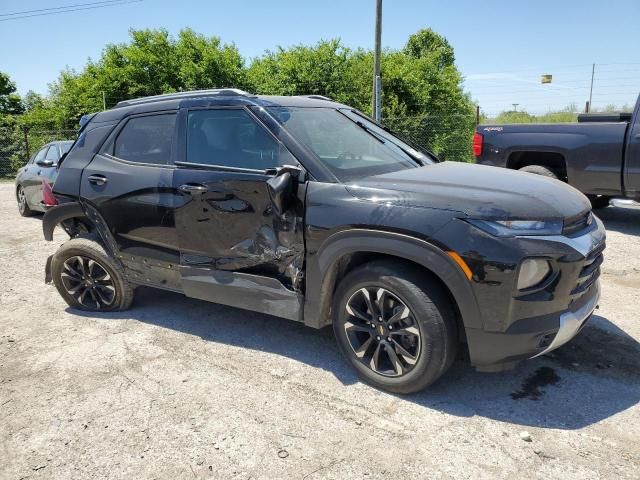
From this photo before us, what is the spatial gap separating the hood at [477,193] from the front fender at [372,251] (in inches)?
9.0

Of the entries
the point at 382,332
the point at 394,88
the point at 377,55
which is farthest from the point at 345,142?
the point at 394,88

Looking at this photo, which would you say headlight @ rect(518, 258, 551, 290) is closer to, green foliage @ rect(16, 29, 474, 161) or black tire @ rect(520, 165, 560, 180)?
black tire @ rect(520, 165, 560, 180)

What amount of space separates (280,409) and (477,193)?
67.7 inches

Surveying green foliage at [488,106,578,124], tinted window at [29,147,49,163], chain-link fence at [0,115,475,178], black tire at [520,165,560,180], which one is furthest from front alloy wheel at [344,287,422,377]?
green foliage at [488,106,578,124]

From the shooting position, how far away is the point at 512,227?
8.72ft

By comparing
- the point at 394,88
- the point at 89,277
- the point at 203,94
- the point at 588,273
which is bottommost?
the point at 89,277

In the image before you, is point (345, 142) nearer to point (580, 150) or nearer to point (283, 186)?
point (283, 186)

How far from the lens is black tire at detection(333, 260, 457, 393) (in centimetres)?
283

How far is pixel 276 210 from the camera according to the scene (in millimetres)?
3312

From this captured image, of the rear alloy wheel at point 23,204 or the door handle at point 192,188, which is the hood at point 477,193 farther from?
the rear alloy wheel at point 23,204

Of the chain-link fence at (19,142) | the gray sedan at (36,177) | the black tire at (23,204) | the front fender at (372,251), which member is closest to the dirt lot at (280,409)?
the front fender at (372,251)

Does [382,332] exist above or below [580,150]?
below

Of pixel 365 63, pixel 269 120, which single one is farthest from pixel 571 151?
pixel 365 63

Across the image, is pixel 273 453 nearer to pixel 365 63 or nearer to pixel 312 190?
pixel 312 190
